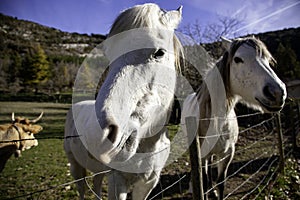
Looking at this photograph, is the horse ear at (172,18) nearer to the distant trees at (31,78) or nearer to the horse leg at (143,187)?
the horse leg at (143,187)

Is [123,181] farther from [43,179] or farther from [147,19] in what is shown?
[43,179]

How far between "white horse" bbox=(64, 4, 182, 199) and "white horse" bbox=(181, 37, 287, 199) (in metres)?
0.54

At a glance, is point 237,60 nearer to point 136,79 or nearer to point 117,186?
point 136,79

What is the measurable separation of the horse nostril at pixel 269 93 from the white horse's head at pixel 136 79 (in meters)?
1.06

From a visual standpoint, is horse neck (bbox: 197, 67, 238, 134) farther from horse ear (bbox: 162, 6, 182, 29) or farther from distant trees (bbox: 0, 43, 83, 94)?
distant trees (bbox: 0, 43, 83, 94)

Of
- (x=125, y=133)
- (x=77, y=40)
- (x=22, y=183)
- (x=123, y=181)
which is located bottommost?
(x=22, y=183)

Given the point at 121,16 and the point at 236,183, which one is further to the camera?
the point at 236,183

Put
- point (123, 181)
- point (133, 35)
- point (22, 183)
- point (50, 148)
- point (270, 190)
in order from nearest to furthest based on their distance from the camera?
point (133, 35)
point (123, 181)
point (270, 190)
point (22, 183)
point (50, 148)

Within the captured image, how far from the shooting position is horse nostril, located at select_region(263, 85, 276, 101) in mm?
2018

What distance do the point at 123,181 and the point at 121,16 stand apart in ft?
4.10

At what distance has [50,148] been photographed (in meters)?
8.49

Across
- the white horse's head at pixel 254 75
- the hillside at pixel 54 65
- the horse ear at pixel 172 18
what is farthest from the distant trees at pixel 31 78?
the horse ear at pixel 172 18

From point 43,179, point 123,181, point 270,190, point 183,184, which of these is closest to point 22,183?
point 43,179

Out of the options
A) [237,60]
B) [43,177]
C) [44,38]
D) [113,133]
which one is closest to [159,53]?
[113,133]
